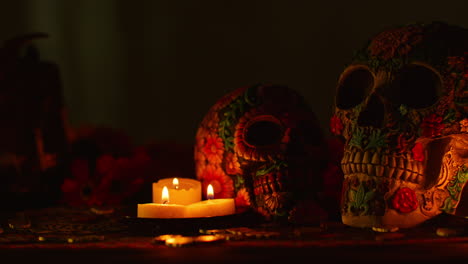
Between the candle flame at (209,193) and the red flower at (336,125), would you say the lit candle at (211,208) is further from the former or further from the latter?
the red flower at (336,125)

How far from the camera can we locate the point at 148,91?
336 cm

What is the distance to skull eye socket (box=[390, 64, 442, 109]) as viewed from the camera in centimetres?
162

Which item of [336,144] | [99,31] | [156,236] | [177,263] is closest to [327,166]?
[336,144]

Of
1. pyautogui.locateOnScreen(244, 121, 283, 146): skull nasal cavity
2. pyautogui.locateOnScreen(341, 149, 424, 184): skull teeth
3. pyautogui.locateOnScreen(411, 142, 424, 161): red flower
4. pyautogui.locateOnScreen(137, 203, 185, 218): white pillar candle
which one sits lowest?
pyautogui.locateOnScreen(137, 203, 185, 218): white pillar candle

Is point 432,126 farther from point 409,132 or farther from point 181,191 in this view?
point 181,191

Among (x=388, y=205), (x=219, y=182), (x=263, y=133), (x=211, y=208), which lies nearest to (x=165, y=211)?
(x=211, y=208)

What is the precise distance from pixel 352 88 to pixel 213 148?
0.47 m

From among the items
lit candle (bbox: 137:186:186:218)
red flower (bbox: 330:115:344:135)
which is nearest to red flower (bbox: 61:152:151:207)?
lit candle (bbox: 137:186:186:218)

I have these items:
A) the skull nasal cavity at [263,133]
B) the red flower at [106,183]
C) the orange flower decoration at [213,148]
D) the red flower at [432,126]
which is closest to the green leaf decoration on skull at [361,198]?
the red flower at [432,126]

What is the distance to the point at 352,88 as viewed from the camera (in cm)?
180

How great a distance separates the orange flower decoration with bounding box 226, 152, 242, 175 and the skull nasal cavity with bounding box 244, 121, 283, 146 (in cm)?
7

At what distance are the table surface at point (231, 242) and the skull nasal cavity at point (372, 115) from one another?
29 cm

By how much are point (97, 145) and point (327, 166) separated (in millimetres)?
1301

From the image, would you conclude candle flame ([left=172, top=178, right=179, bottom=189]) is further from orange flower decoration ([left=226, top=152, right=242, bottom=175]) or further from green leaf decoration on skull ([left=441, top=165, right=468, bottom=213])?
green leaf decoration on skull ([left=441, top=165, right=468, bottom=213])
